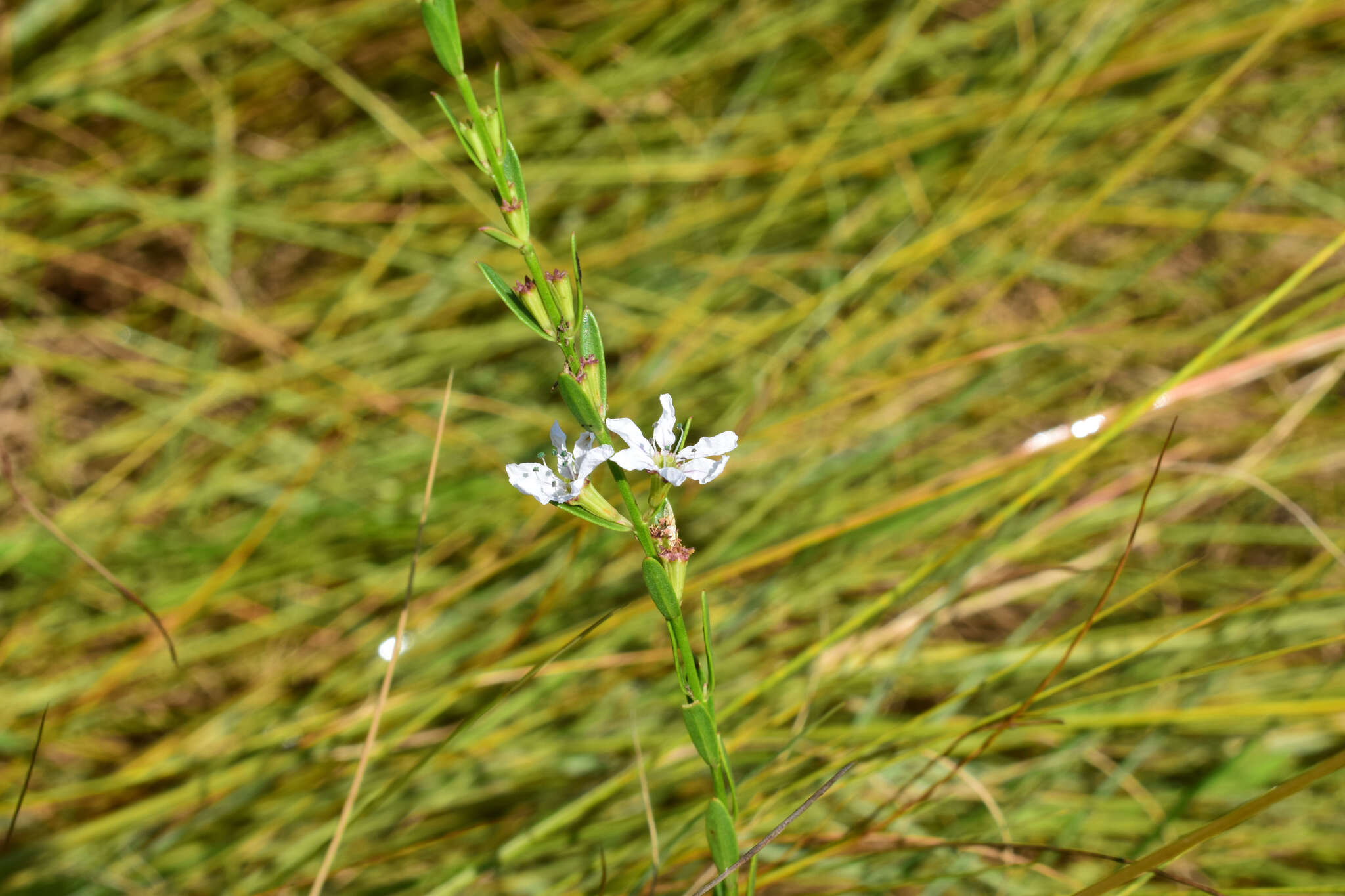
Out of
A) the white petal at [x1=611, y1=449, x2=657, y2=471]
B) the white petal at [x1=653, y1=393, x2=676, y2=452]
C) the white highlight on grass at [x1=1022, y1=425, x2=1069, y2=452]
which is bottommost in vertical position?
the white petal at [x1=611, y1=449, x2=657, y2=471]

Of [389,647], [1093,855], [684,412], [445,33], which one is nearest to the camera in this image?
[445,33]

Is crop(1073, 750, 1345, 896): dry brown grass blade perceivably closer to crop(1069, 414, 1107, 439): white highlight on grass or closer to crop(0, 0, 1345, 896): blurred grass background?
crop(0, 0, 1345, 896): blurred grass background

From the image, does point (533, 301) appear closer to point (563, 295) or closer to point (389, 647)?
point (563, 295)

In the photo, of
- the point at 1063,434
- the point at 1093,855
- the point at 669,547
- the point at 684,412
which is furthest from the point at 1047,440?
the point at 669,547

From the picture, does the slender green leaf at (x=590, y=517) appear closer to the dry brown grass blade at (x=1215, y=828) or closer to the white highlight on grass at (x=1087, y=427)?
the dry brown grass blade at (x=1215, y=828)

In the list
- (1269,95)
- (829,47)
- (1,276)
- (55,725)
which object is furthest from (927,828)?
(1,276)

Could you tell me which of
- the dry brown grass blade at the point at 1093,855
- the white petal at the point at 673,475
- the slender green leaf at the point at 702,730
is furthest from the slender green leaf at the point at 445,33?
the dry brown grass blade at the point at 1093,855

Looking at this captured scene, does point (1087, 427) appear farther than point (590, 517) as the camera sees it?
Yes

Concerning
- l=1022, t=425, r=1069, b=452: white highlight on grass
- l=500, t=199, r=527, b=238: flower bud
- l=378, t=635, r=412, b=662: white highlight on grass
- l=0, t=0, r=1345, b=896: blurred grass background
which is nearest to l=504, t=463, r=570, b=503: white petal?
l=500, t=199, r=527, b=238: flower bud
